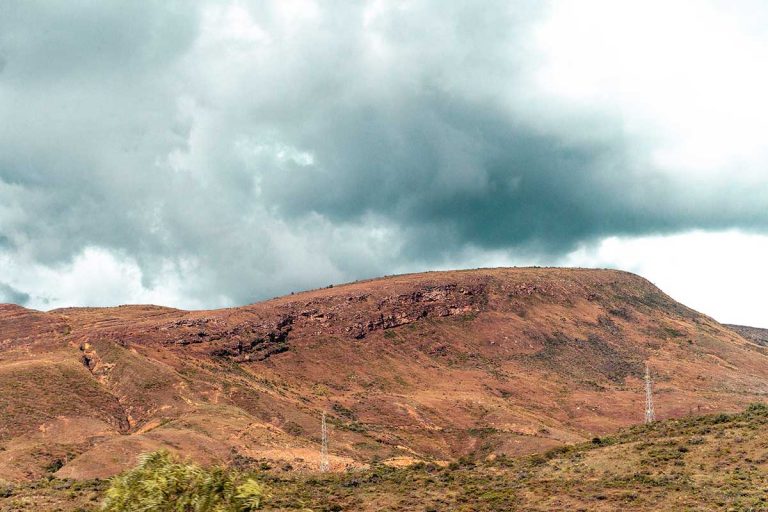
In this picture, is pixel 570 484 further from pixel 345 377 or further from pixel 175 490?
pixel 345 377

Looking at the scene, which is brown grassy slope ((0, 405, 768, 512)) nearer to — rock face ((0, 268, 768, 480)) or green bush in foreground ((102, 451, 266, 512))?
rock face ((0, 268, 768, 480))

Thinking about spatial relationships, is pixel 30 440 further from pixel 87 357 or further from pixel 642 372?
pixel 642 372

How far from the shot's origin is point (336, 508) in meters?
51.6

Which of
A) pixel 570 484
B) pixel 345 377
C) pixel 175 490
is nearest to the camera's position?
pixel 175 490

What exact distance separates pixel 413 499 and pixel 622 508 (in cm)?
1632

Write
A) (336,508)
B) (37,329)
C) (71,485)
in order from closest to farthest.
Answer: (336,508)
(71,485)
(37,329)

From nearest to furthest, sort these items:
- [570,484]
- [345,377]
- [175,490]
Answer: [175,490]
[570,484]
[345,377]

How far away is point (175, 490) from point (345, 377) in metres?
125

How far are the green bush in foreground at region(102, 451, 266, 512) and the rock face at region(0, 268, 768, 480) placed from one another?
176 ft

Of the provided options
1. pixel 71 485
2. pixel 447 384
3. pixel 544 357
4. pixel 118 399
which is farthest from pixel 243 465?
pixel 544 357

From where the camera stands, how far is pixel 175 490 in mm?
21281

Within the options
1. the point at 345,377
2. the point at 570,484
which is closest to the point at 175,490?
the point at 570,484

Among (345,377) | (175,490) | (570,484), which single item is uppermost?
(345,377)

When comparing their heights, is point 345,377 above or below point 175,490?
above
